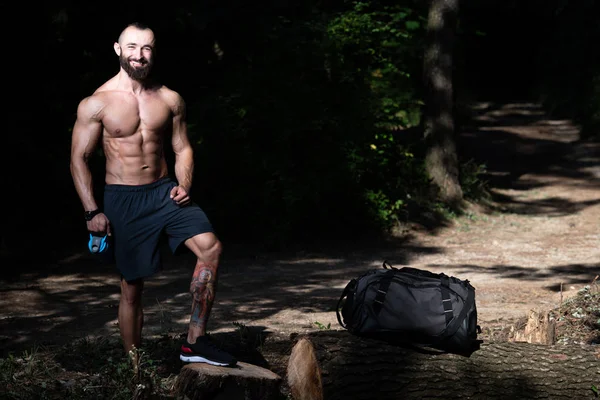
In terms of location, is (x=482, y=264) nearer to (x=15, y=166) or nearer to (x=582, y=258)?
(x=582, y=258)

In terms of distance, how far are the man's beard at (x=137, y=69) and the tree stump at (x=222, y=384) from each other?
181 centimetres

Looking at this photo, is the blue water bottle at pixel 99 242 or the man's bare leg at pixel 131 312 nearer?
the blue water bottle at pixel 99 242

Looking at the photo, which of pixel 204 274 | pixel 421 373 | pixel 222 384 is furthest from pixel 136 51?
pixel 421 373

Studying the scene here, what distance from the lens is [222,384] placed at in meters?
5.08

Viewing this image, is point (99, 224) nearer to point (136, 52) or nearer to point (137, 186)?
point (137, 186)

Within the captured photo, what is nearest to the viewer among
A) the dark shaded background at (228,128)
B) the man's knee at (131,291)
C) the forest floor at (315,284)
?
the man's knee at (131,291)

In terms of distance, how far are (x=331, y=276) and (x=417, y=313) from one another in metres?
5.26

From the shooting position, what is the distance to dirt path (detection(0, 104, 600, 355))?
8.25m

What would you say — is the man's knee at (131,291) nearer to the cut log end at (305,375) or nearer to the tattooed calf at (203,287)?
the tattooed calf at (203,287)

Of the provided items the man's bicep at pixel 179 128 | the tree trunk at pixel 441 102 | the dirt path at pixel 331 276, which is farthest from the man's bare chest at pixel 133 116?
the tree trunk at pixel 441 102

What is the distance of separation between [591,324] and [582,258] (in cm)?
461

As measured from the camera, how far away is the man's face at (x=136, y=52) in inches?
214

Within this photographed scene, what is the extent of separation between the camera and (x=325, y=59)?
504 inches

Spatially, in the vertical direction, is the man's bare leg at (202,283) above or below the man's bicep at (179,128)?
below
